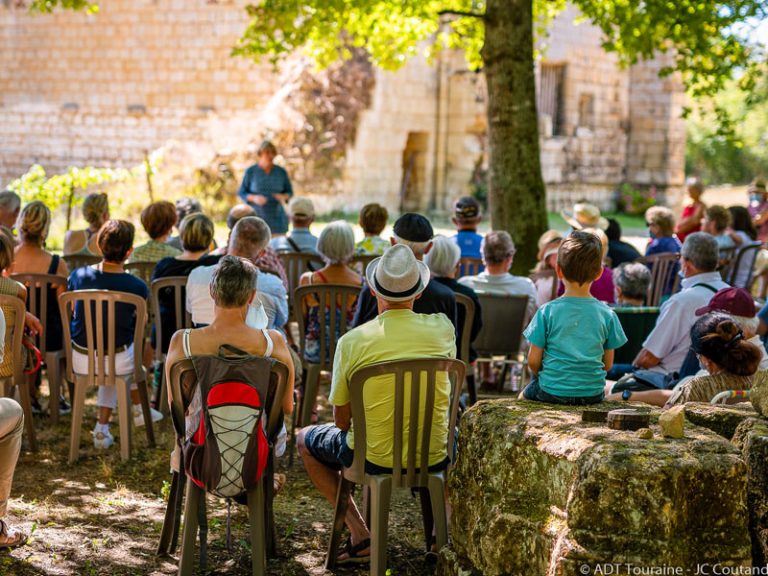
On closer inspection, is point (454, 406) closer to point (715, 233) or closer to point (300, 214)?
point (300, 214)

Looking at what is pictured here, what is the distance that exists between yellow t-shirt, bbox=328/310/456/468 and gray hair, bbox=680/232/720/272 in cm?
237

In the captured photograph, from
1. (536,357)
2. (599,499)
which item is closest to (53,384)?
(536,357)

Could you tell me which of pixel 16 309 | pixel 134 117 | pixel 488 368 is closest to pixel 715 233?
pixel 488 368

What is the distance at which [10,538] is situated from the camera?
429 centimetres

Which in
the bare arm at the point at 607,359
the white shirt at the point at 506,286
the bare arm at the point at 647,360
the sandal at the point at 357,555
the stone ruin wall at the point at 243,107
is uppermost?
the stone ruin wall at the point at 243,107

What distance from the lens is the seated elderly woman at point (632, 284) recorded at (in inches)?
245

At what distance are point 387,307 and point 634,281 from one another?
2673mm

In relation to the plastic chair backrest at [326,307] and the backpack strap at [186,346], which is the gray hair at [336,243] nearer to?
the plastic chair backrest at [326,307]

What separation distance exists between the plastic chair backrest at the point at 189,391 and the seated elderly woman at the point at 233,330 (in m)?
0.05

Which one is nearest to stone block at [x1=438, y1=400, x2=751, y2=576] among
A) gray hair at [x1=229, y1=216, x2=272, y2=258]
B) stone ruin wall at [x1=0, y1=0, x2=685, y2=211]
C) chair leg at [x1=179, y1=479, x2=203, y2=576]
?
chair leg at [x1=179, y1=479, x2=203, y2=576]

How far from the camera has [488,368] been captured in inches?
291

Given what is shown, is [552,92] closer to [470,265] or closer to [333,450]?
[470,265]

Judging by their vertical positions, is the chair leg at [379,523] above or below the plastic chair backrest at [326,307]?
below

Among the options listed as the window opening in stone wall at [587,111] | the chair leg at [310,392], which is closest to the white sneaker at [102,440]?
the chair leg at [310,392]
